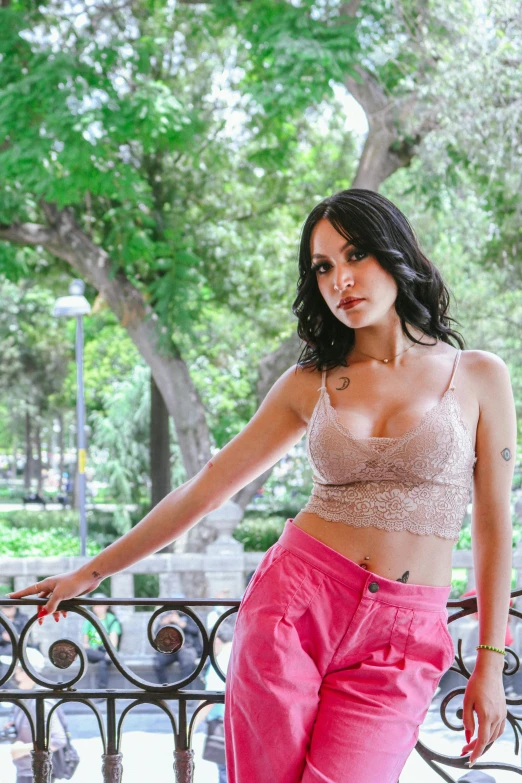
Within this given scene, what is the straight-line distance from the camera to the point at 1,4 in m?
9.18

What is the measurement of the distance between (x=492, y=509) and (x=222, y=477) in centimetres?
51

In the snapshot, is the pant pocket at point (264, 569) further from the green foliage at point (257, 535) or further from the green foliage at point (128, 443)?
the green foliage at point (128, 443)

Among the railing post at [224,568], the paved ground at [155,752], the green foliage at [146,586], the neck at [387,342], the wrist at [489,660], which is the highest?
the neck at [387,342]

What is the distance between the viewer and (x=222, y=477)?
1.66 meters

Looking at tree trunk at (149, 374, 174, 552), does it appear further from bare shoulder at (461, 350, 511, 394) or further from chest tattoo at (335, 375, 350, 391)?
bare shoulder at (461, 350, 511, 394)

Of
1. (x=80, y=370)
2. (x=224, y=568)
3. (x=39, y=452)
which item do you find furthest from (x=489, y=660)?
(x=39, y=452)

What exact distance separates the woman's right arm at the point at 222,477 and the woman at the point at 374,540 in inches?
1.3

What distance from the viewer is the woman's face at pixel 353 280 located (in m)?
1.52

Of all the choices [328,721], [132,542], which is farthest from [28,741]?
[328,721]

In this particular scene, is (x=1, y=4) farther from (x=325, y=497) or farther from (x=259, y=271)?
(x=325, y=497)

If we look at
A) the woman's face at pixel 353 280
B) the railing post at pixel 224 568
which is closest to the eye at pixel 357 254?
the woman's face at pixel 353 280

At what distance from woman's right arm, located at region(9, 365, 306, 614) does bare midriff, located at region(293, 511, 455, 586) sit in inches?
10.1

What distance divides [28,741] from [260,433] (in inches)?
149

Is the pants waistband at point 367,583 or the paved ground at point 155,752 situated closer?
the pants waistband at point 367,583
